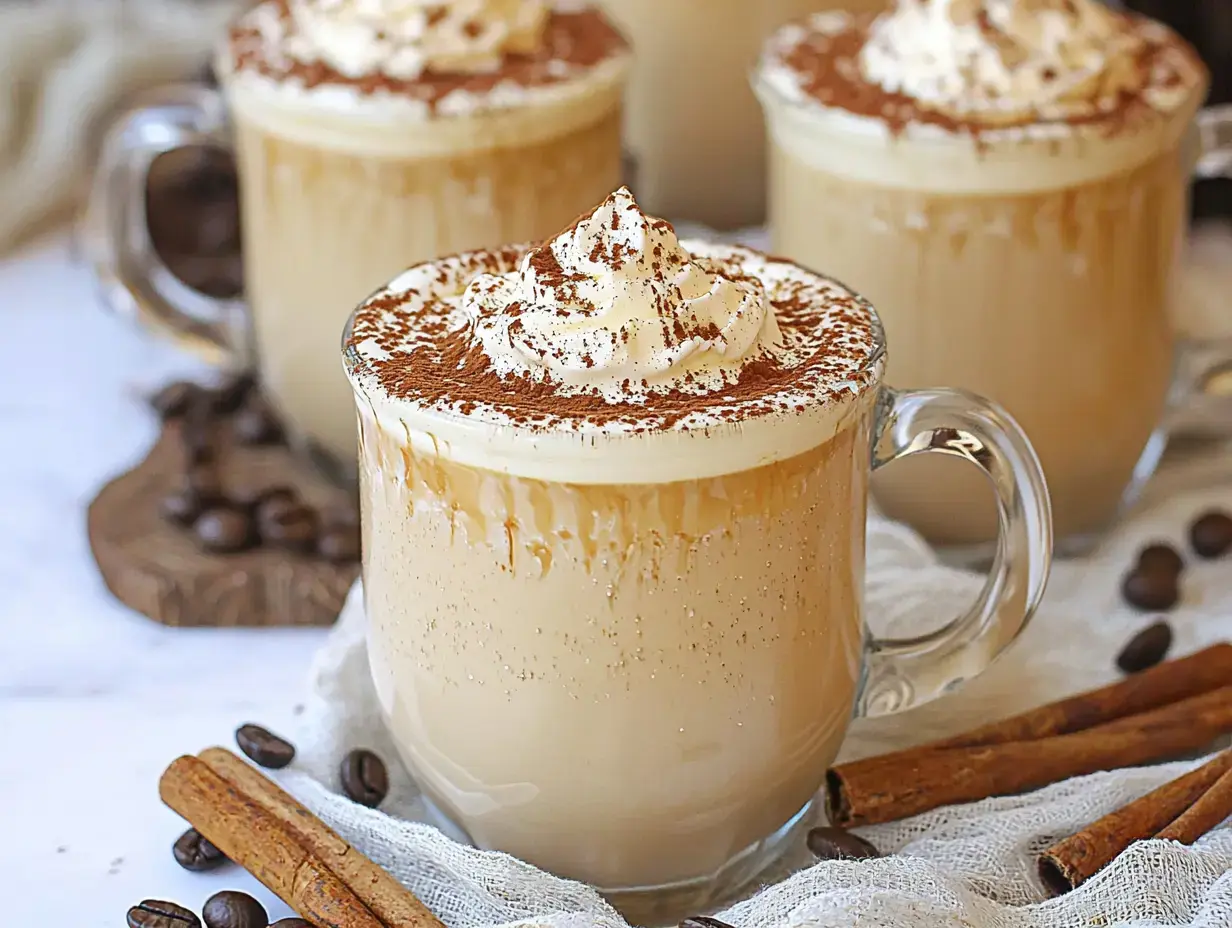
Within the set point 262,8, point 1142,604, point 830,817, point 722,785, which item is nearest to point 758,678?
point 722,785

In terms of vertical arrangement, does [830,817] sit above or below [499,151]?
below

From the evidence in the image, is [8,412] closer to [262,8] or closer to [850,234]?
[262,8]

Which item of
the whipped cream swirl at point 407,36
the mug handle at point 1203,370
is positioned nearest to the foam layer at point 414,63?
the whipped cream swirl at point 407,36

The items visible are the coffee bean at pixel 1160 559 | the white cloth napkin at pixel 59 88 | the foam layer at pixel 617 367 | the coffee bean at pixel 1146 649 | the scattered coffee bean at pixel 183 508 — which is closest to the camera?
the foam layer at pixel 617 367

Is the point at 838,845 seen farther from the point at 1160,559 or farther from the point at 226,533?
the point at 226,533

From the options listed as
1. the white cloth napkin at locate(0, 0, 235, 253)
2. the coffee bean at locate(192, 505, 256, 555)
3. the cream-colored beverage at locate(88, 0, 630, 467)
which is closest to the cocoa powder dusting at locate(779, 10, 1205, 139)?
the cream-colored beverage at locate(88, 0, 630, 467)

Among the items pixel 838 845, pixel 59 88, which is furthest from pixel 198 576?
pixel 59 88

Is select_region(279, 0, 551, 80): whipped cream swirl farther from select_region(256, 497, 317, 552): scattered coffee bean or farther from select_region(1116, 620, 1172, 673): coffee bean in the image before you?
select_region(1116, 620, 1172, 673): coffee bean

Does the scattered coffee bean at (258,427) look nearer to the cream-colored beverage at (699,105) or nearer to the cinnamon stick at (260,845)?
the cream-colored beverage at (699,105)
